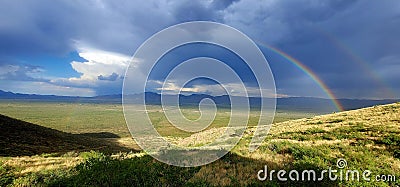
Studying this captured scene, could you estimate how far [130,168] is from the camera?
41.5 feet

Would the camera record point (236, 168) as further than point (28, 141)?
No

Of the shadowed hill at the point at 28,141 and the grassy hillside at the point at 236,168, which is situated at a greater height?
the grassy hillside at the point at 236,168

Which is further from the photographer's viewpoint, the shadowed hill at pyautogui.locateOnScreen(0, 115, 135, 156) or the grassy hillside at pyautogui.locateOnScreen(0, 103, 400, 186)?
the shadowed hill at pyautogui.locateOnScreen(0, 115, 135, 156)

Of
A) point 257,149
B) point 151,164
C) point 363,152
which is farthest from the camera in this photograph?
point 257,149

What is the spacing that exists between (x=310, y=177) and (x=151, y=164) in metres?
8.04

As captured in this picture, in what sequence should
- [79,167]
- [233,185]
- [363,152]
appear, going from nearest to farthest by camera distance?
1. [233,185]
2. [79,167]
3. [363,152]

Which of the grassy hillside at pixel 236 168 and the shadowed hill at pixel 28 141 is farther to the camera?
the shadowed hill at pixel 28 141

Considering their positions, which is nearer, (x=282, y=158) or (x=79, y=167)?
(x=79, y=167)

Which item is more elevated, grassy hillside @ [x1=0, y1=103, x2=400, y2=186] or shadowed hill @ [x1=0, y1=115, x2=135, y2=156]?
grassy hillside @ [x1=0, y1=103, x2=400, y2=186]

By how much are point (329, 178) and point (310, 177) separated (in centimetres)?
88

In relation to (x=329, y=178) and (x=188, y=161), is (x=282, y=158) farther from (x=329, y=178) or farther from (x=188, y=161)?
(x=188, y=161)

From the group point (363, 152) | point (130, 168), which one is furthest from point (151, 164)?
point (363, 152)

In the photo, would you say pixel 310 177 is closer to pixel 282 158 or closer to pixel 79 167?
pixel 282 158

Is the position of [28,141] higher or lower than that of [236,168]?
lower
